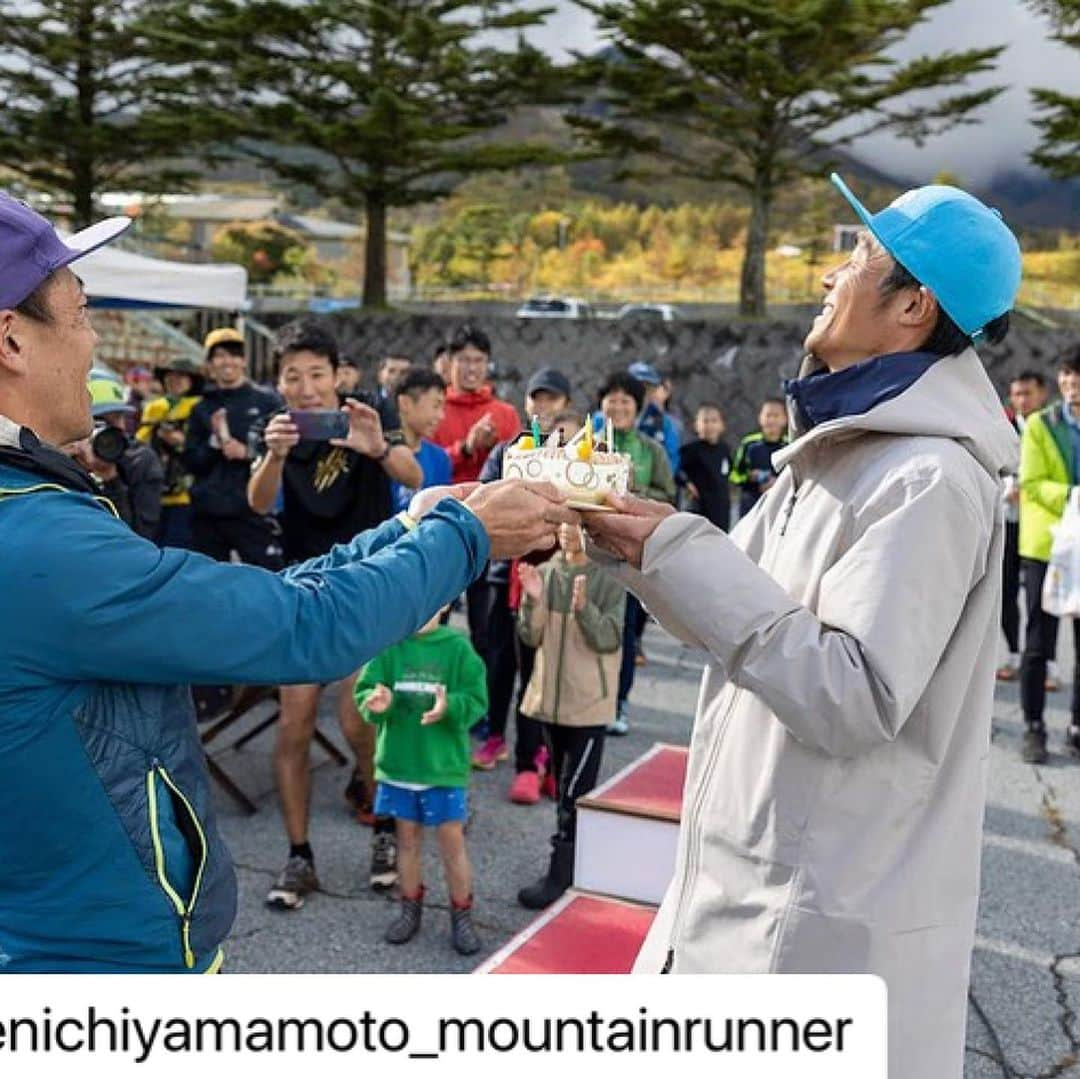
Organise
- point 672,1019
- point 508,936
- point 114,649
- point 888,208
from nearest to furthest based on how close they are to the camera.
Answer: point 114,649 → point 672,1019 → point 888,208 → point 508,936

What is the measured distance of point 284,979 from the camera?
1.50 metres

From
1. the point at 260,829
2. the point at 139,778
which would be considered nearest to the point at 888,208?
the point at 139,778

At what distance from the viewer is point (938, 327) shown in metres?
1.76

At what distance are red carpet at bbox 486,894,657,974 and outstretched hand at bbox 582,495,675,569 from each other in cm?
176

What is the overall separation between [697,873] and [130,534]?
3.39 feet

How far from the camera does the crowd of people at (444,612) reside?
3.92 m

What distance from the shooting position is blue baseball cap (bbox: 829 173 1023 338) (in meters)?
1.69

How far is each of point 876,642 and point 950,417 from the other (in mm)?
379

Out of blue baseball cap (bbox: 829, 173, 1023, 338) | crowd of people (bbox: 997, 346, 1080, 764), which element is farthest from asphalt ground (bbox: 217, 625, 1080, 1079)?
blue baseball cap (bbox: 829, 173, 1023, 338)

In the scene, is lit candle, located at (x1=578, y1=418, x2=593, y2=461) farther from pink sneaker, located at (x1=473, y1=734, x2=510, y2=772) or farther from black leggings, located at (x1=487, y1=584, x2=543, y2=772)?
pink sneaker, located at (x1=473, y1=734, x2=510, y2=772)

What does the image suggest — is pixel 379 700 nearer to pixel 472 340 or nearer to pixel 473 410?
pixel 473 410

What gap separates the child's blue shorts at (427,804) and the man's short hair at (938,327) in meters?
2.59

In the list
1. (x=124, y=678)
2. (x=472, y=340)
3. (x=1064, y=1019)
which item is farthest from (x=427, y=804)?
(x=472, y=340)

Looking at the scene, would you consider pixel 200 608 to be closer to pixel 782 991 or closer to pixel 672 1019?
pixel 672 1019
